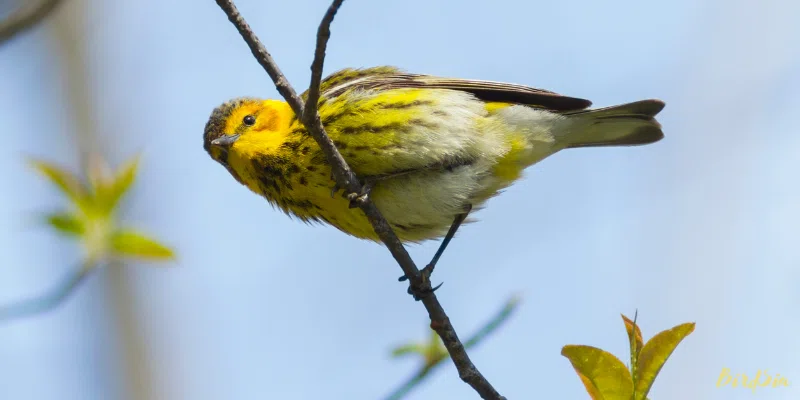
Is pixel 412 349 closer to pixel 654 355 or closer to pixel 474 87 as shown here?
pixel 654 355

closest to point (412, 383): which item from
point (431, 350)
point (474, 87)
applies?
point (431, 350)

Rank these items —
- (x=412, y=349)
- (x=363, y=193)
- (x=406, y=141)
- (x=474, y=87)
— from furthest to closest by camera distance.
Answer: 1. (x=474, y=87)
2. (x=406, y=141)
3. (x=363, y=193)
4. (x=412, y=349)

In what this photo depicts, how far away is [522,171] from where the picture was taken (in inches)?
209

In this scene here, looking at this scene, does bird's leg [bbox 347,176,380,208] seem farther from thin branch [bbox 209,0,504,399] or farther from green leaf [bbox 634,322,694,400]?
green leaf [bbox 634,322,694,400]

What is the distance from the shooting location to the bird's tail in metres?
5.56

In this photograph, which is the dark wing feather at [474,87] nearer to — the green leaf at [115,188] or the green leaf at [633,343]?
the green leaf at [115,188]

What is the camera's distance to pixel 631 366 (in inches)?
117

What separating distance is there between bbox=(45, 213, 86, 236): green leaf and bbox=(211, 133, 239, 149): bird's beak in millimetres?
1523

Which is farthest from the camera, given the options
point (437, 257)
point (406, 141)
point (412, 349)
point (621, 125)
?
point (621, 125)

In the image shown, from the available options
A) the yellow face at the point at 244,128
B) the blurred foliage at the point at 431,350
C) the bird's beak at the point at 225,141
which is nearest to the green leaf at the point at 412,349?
the blurred foliage at the point at 431,350

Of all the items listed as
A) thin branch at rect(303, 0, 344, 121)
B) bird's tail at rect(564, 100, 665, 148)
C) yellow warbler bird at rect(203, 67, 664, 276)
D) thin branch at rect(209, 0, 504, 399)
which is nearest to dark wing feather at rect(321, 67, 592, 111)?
yellow warbler bird at rect(203, 67, 664, 276)

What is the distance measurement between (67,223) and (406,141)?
67.9 inches

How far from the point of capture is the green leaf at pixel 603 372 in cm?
298

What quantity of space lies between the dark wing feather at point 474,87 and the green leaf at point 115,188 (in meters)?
1.56
